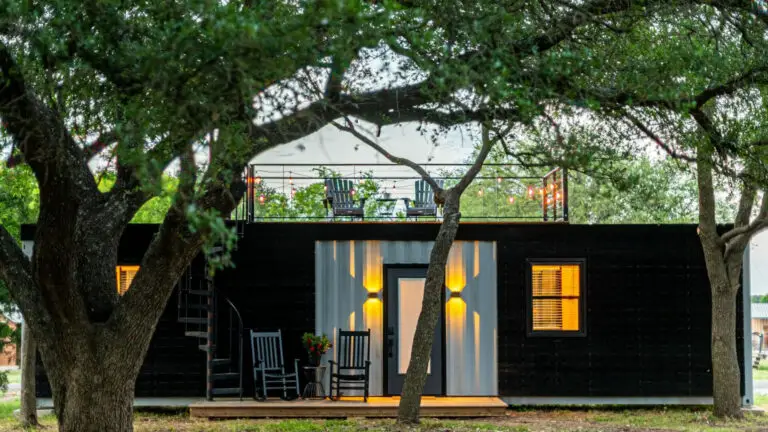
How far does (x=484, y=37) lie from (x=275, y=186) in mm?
8397

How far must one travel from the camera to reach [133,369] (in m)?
7.59

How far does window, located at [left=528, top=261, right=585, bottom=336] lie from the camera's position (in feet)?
41.7

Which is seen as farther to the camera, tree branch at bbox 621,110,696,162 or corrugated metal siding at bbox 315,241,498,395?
corrugated metal siding at bbox 315,241,498,395

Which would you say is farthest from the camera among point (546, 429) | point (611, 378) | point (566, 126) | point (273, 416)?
point (611, 378)

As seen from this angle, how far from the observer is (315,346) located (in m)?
12.2

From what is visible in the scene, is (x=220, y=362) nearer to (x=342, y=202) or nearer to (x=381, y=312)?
(x=381, y=312)

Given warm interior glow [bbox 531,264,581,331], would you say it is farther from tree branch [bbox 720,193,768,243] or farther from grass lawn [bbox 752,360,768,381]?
grass lawn [bbox 752,360,768,381]

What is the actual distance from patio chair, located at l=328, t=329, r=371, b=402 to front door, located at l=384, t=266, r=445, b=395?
13.0 inches

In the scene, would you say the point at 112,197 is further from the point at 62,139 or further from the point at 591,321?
the point at 591,321

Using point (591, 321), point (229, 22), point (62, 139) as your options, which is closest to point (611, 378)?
point (591, 321)

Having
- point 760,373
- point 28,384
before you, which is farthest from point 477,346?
point 760,373

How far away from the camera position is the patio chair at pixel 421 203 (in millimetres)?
14195

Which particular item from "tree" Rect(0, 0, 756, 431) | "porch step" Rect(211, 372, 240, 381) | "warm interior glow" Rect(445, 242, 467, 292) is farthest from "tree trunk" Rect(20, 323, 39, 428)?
"warm interior glow" Rect(445, 242, 467, 292)

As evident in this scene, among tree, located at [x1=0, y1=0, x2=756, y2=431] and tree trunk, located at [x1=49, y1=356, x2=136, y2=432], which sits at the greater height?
tree, located at [x1=0, y1=0, x2=756, y2=431]
